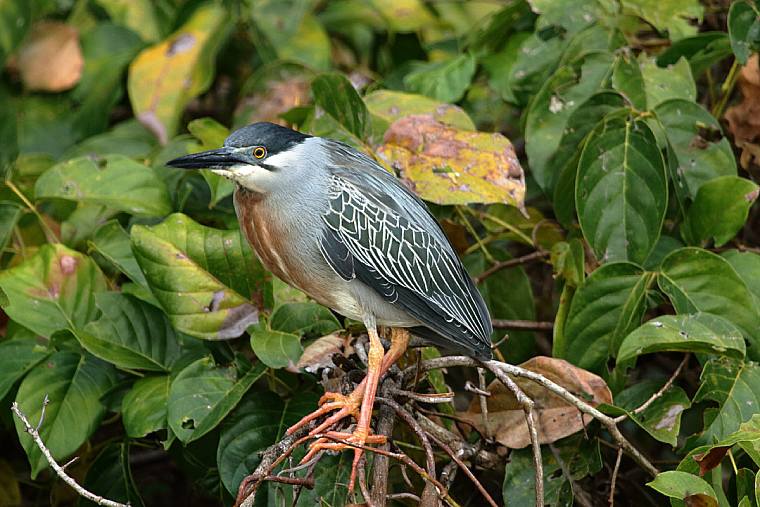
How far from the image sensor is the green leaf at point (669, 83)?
3.11m

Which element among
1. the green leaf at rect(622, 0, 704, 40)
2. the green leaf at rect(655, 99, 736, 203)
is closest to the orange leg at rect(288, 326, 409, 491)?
the green leaf at rect(655, 99, 736, 203)

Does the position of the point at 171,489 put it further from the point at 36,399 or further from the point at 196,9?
the point at 196,9

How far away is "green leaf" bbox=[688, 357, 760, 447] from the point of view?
2.46 meters

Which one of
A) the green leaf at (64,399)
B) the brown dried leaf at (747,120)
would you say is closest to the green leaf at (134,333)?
the green leaf at (64,399)

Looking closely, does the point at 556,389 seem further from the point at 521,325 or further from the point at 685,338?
the point at 521,325

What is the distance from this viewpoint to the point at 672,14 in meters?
3.29

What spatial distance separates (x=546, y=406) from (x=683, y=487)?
20.5 inches

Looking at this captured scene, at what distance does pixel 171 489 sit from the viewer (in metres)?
3.82

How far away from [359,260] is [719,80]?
1.73 metres

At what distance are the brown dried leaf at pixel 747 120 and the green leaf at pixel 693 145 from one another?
0.19 m

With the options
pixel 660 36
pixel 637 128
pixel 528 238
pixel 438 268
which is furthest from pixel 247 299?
pixel 660 36

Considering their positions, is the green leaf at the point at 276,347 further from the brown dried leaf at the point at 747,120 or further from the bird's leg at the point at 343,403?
the brown dried leaf at the point at 747,120

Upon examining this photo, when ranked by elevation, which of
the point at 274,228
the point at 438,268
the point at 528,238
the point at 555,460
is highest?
the point at 274,228

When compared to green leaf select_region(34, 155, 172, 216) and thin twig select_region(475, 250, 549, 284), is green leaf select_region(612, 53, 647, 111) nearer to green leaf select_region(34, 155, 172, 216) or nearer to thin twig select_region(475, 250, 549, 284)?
thin twig select_region(475, 250, 549, 284)
